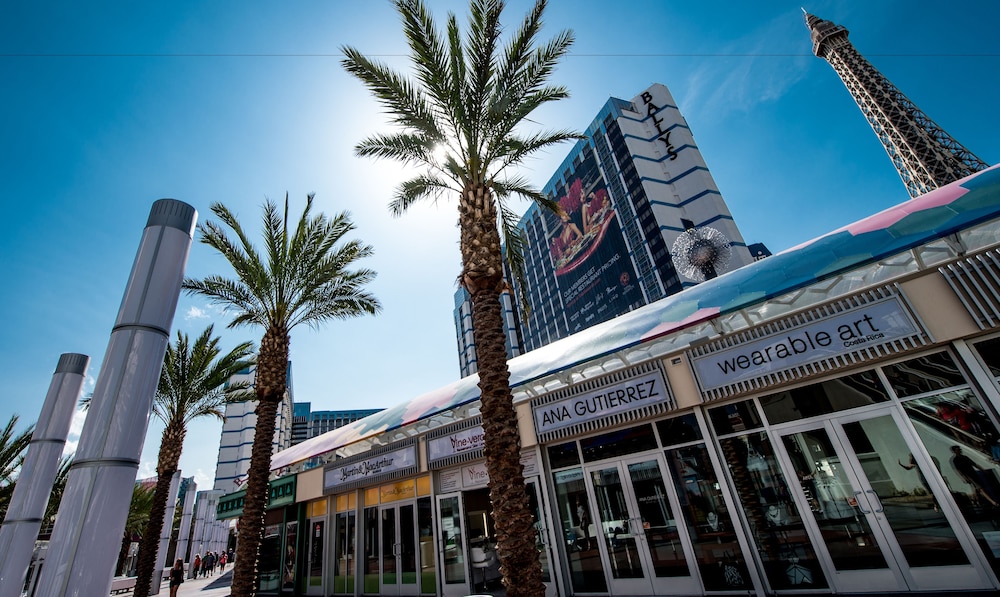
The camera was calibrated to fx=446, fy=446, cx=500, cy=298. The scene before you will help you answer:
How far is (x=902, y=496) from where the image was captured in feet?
22.5

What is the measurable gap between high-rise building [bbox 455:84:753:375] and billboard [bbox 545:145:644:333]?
0.13 meters

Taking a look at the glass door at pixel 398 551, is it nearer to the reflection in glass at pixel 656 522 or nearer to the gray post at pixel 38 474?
→ the reflection in glass at pixel 656 522

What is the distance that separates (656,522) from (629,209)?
1834 inches

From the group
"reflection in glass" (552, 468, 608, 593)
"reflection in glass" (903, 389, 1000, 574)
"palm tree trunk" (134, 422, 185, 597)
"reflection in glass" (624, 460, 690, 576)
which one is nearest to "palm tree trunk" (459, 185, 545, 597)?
"reflection in glass" (624, 460, 690, 576)

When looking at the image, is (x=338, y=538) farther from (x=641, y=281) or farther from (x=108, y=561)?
(x=641, y=281)

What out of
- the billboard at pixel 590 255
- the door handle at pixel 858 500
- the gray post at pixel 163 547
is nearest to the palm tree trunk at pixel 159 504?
the gray post at pixel 163 547

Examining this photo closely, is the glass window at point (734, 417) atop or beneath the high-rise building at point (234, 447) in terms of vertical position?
beneath

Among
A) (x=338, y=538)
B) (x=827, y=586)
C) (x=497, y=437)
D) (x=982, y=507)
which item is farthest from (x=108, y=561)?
(x=338, y=538)

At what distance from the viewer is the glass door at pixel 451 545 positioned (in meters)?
12.0

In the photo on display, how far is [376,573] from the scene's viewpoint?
14273mm

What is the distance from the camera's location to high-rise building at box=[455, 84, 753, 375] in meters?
47.0

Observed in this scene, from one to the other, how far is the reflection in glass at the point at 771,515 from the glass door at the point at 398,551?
30.6 feet

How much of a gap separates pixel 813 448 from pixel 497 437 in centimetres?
555

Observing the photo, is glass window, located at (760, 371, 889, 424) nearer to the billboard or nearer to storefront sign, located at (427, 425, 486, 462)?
storefront sign, located at (427, 425, 486, 462)
